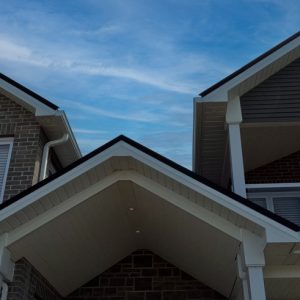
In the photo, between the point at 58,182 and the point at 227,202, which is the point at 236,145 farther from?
the point at 58,182

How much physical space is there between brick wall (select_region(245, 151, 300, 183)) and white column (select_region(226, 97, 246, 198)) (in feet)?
7.81

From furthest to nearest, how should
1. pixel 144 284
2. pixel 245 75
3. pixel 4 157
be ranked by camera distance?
pixel 245 75, pixel 144 284, pixel 4 157

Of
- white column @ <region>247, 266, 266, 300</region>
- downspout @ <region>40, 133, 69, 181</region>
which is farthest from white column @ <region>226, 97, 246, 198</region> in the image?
downspout @ <region>40, 133, 69, 181</region>

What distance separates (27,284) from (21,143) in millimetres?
3082

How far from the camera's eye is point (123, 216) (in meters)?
8.05

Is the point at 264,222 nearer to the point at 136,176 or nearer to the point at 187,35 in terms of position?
the point at 136,176

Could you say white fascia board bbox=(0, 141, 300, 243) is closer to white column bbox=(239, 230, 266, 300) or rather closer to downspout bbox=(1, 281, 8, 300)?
white column bbox=(239, 230, 266, 300)

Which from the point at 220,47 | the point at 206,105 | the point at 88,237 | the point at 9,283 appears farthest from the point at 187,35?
the point at 9,283

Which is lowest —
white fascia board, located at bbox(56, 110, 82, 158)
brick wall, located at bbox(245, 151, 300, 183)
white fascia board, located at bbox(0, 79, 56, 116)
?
brick wall, located at bbox(245, 151, 300, 183)

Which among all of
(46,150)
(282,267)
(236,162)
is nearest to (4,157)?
(46,150)

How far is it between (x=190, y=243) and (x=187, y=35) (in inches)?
231

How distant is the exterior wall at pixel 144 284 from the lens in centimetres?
902

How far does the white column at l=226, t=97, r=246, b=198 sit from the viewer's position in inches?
319

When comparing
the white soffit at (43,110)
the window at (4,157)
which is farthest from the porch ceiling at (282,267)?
the white soffit at (43,110)
